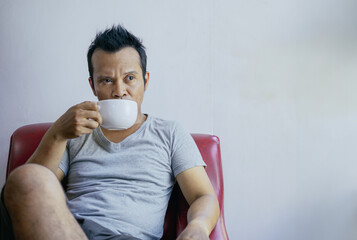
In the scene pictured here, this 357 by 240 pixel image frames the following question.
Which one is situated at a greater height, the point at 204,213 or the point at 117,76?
the point at 117,76

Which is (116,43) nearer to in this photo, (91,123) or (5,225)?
(91,123)

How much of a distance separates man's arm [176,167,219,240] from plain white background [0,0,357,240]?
0.44m

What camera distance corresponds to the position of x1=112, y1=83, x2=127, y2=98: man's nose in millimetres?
1180

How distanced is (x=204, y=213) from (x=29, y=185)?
499 mm

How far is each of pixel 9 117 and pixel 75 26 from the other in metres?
0.53

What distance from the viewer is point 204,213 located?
39.7 inches

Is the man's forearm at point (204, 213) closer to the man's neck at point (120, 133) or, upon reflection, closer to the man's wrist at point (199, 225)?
the man's wrist at point (199, 225)

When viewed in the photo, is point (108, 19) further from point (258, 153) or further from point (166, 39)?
point (258, 153)

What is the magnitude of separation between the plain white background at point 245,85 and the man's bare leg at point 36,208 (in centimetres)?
87

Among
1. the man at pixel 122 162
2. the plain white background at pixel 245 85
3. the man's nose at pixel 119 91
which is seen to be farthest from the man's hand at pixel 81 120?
the plain white background at pixel 245 85

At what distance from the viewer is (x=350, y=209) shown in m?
1.52

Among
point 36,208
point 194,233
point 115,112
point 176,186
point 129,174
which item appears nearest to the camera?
point 36,208

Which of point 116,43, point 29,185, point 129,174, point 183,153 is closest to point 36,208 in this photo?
point 29,185

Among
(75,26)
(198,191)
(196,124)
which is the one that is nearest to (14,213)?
(198,191)
